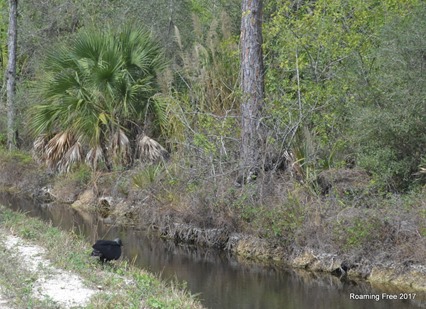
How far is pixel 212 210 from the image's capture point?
13789 mm

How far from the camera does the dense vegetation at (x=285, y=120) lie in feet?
41.5

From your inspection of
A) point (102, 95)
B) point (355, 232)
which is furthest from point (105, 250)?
point (102, 95)

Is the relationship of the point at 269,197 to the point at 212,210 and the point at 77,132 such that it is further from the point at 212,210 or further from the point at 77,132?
the point at 77,132

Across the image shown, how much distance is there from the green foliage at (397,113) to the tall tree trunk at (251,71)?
2255 millimetres

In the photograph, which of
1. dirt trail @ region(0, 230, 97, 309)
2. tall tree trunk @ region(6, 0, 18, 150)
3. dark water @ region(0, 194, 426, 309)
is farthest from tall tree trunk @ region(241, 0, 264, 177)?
tall tree trunk @ region(6, 0, 18, 150)

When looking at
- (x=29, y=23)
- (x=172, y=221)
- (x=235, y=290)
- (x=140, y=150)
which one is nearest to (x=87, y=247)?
(x=235, y=290)

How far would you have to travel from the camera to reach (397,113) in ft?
42.3

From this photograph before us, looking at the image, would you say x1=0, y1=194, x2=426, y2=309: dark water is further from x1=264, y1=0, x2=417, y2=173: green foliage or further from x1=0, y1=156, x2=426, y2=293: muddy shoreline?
x1=264, y1=0, x2=417, y2=173: green foliage

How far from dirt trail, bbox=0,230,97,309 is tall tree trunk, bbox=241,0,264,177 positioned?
18.3ft

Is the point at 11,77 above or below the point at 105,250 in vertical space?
above

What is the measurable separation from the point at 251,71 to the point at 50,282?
302 inches

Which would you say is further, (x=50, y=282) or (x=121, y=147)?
(x=121, y=147)

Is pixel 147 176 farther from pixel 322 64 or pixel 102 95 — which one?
pixel 322 64

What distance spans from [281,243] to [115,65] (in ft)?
Result: 25.4
